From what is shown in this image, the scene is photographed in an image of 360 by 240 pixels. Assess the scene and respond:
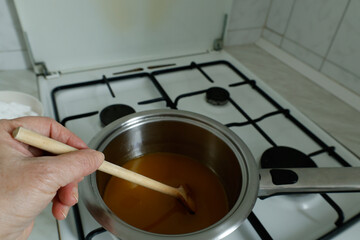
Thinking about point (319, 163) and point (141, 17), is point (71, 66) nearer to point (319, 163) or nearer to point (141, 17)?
point (141, 17)

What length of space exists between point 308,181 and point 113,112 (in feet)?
1.31

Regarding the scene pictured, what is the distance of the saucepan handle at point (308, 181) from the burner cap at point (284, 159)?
0.10 m

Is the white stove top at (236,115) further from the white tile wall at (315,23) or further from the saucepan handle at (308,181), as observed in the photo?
the white tile wall at (315,23)

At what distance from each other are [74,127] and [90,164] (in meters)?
0.26

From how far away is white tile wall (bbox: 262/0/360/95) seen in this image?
0.69 meters

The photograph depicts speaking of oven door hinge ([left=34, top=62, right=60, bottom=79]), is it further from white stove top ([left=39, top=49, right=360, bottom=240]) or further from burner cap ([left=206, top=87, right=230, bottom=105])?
burner cap ([left=206, top=87, right=230, bottom=105])

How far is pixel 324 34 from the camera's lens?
756 mm

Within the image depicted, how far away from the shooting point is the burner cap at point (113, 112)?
0.57 m

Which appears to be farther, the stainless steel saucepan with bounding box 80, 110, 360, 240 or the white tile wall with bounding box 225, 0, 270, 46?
the white tile wall with bounding box 225, 0, 270, 46

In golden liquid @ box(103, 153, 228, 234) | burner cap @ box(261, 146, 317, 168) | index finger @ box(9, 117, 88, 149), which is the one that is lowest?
golden liquid @ box(103, 153, 228, 234)

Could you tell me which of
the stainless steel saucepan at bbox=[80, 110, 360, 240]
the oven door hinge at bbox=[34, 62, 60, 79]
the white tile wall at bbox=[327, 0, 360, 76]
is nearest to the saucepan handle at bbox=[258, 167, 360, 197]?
the stainless steel saucepan at bbox=[80, 110, 360, 240]

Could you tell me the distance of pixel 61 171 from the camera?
1.05 ft

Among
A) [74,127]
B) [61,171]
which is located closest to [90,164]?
[61,171]

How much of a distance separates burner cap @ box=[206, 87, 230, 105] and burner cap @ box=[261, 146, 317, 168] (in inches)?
7.0
